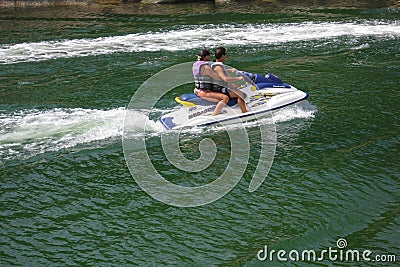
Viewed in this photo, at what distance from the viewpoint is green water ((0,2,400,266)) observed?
7.75 metres

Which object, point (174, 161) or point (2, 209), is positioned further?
point (174, 161)

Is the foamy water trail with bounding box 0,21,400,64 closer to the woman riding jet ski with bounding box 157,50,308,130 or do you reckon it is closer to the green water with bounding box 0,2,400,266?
the green water with bounding box 0,2,400,266

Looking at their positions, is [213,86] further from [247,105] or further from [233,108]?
[247,105]

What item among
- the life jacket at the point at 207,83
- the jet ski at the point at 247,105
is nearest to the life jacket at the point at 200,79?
the life jacket at the point at 207,83

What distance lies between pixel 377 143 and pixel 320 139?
104cm

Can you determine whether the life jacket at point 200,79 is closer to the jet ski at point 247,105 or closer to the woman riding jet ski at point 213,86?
the woman riding jet ski at point 213,86

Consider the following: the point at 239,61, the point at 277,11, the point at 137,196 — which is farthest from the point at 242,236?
the point at 277,11

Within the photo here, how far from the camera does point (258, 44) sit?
19141 millimetres

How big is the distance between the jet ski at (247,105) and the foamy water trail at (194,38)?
712 cm

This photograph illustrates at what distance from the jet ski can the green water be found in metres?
0.29

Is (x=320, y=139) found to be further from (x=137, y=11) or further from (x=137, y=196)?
(x=137, y=11)

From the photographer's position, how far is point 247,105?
11648 millimetres

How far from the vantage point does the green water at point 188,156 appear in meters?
7.75

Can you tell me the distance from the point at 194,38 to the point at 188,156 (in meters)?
10.4
